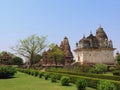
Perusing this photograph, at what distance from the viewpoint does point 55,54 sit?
60.7 metres

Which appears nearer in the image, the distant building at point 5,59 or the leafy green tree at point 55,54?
the leafy green tree at point 55,54

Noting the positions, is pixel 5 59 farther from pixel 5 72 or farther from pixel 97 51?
pixel 5 72

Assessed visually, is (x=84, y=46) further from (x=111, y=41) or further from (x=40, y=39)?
(x=40, y=39)

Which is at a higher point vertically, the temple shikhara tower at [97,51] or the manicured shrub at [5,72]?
the temple shikhara tower at [97,51]

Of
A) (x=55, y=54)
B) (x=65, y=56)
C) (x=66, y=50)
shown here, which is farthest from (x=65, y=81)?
(x=66, y=50)

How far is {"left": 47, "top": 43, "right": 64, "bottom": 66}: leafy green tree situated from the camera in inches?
2376

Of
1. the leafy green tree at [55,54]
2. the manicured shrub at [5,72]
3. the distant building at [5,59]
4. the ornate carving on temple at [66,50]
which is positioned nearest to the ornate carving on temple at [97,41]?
the ornate carving on temple at [66,50]

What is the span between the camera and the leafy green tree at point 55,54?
6034 centimetres

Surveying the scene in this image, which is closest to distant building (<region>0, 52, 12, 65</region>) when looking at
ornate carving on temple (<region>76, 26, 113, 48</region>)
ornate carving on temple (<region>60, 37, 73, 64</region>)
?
ornate carving on temple (<region>60, 37, 73, 64</region>)

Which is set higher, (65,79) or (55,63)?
(55,63)

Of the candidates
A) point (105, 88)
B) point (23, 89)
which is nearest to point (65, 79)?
point (23, 89)

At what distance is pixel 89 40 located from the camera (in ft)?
200

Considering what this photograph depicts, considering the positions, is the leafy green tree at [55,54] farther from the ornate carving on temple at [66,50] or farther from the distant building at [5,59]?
the distant building at [5,59]

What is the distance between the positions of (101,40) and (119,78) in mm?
38036
